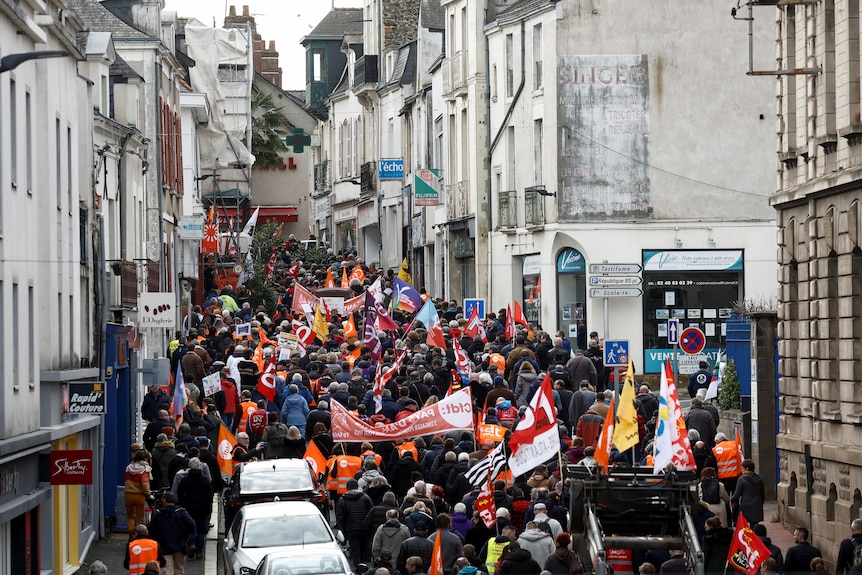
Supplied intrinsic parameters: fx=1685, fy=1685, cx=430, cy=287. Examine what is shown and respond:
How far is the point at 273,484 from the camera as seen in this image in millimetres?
22922

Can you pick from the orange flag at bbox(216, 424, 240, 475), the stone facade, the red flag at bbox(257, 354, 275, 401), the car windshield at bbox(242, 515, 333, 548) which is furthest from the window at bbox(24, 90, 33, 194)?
the stone facade

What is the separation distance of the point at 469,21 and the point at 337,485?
29.0 metres

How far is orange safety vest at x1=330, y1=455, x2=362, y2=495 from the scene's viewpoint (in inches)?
941

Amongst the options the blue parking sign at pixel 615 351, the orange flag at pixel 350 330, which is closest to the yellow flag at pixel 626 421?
the blue parking sign at pixel 615 351

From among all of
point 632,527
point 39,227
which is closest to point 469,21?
point 39,227

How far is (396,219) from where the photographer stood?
6944 centimetres

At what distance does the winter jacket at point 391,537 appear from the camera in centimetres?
1978

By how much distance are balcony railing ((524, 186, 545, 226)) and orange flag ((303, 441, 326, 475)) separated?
64.0 ft

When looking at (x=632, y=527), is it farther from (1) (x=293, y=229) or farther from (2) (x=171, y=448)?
(1) (x=293, y=229)

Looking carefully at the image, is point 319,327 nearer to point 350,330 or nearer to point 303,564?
point 350,330

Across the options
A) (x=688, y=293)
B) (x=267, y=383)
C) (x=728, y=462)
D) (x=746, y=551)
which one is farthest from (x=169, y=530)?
(x=688, y=293)

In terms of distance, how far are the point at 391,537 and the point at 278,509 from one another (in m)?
1.71

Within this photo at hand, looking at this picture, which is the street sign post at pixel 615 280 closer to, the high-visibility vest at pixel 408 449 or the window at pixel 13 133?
the high-visibility vest at pixel 408 449

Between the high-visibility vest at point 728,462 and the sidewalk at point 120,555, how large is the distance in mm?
7229
